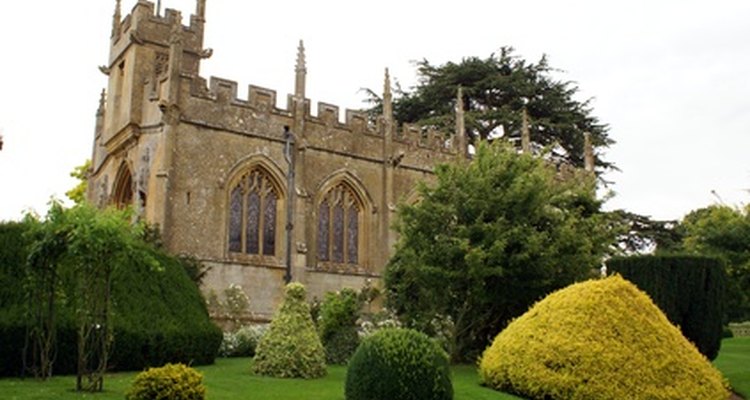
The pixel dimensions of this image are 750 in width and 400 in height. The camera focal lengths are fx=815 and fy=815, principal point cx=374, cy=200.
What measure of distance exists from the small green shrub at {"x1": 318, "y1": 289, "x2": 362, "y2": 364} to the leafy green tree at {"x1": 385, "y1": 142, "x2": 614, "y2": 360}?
1446mm

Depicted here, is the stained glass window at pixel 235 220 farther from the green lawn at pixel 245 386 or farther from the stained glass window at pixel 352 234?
the green lawn at pixel 245 386

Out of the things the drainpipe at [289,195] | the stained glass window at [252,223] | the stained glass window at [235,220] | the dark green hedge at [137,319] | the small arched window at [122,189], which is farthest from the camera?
the small arched window at [122,189]

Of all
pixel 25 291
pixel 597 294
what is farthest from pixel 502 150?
pixel 25 291

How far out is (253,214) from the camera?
1051 inches

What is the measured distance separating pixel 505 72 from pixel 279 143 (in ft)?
63.8

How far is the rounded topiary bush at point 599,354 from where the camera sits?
1288 centimetres

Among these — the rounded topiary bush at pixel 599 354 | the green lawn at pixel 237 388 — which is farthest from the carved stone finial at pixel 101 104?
the rounded topiary bush at pixel 599 354

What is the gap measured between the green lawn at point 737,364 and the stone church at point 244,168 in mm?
10306

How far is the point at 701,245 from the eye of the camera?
84.8 feet

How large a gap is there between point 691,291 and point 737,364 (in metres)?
3.67

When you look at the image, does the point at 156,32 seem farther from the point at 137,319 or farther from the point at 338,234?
the point at 137,319

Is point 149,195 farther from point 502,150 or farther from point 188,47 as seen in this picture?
point 502,150

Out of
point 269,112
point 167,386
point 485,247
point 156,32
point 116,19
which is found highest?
point 116,19

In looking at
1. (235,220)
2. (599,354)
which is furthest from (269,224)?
(599,354)
